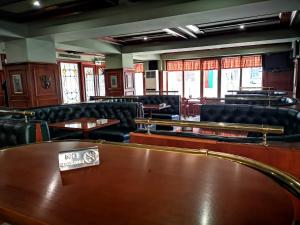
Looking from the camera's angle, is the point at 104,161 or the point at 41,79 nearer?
the point at 104,161

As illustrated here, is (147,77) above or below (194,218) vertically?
above


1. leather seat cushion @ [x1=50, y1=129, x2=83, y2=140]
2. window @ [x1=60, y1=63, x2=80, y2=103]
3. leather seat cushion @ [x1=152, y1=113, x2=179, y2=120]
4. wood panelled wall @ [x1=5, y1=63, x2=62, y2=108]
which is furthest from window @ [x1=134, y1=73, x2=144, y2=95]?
leather seat cushion @ [x1=50, y1=129, x2=83, y2=140]

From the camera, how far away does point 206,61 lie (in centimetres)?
983

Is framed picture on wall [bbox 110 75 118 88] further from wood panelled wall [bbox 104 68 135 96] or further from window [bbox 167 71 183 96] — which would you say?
window [bbox 167 71 183 96]

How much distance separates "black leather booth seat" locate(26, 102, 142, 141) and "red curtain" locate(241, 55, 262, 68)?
6.13 m

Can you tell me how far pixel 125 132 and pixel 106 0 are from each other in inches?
91.7

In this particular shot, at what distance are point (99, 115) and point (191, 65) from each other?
20.6ft

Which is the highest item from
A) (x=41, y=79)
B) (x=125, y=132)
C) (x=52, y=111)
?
(x=41, y=79)

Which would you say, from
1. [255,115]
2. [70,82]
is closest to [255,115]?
[255,115]

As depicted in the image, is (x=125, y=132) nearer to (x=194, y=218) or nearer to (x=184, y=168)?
(x=184, y=168)

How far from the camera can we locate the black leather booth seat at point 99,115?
4.31 m

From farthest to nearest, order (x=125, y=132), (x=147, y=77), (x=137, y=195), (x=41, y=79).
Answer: (x=147, y=77) → (x=41, y=79) → (x=125, y=132) → (x=137, y=195)

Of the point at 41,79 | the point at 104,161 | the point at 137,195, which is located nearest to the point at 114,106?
the point at 41,79

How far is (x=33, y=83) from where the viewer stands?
5.39 m
